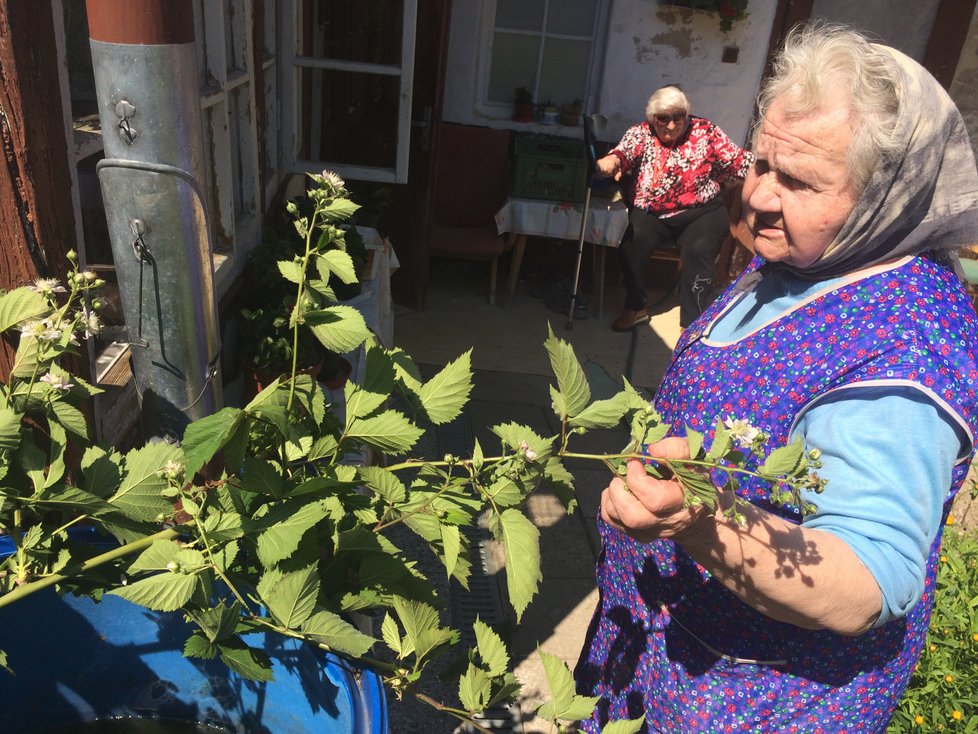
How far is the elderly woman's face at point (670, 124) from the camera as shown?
5242mm

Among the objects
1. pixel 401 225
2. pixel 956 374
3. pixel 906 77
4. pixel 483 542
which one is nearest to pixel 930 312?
pixel 956 374

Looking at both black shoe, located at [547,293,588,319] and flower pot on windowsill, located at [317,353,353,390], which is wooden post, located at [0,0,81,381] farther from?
black shoe, located at [547,293,588,319]

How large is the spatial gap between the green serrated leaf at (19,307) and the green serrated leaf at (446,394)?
52 cm

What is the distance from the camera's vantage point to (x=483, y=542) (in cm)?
333

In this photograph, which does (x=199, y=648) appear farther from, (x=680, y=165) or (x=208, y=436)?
(x=680, y=165)

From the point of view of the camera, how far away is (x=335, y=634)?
970 millimetres

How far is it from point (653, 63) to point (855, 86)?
5285 millimetres

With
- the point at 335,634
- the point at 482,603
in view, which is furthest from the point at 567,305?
the point at 335,634

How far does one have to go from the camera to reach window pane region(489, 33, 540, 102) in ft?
20.5

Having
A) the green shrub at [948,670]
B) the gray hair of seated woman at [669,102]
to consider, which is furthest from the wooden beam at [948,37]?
the green shrub at [948,670]

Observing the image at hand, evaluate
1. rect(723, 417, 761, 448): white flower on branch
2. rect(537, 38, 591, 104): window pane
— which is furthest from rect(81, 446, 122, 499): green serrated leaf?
rect(537, 38, 591, 104): window pane

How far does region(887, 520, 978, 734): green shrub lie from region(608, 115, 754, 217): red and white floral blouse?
3256 mm

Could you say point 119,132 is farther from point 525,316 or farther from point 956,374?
point 525,316

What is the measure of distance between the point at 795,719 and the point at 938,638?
1.51 m
